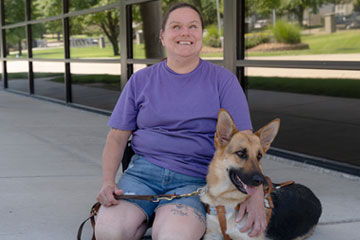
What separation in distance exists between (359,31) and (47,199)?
4082 mm

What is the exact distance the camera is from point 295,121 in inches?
314

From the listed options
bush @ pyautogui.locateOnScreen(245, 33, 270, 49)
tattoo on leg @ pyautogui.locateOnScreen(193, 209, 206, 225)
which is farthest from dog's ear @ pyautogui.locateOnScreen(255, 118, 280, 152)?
bush @ pyautogui.locateOnScreen(245, 33, 270, 49)

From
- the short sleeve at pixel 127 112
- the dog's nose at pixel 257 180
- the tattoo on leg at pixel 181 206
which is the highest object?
the short sleeve at pixel 127 112

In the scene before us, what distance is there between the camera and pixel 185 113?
11.3ft

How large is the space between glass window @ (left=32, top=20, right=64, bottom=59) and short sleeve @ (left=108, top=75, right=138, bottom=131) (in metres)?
9.56

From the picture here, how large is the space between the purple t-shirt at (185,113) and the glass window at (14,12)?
1506 cm

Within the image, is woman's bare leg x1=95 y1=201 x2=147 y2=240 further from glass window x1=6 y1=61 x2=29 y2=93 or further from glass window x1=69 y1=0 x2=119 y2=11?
glass window x1=6 y1=61 x2=29 y2=93

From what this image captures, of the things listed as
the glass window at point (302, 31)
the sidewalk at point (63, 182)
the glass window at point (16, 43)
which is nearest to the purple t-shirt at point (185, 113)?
the sidewalk at point (63, 182)

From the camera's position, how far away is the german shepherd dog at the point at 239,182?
9.97 feet

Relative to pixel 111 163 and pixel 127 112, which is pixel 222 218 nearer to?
pixel 111 163

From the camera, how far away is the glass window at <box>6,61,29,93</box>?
51.8 feet

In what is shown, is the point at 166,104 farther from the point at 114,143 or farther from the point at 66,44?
the point at 66,44

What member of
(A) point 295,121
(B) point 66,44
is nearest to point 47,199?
(A) point 295,121

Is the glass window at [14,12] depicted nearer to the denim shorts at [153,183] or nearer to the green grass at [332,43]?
the green grass at [332,43]
